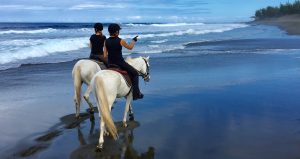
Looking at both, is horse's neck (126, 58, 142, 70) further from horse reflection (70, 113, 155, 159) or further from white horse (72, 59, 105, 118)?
horse reflection (70, 113, 155, 159)

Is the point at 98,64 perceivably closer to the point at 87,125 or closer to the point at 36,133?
the point at 87,125

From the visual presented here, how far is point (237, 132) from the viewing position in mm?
7641

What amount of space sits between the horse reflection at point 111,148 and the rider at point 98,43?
2090 millimetres

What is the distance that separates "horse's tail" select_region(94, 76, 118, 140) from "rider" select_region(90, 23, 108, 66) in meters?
2.38

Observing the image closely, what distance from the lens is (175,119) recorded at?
877 centimetres

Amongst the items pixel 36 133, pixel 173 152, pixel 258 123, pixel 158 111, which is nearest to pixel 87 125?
pixel 36 133

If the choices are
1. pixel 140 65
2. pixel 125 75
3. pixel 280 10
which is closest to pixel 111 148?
pixel 125 75

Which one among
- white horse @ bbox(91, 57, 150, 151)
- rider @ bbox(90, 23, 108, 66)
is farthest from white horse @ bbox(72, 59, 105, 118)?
white horse @ bbox(91, 57, 150, 151)

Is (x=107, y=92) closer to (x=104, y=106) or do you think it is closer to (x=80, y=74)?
(x=104, y=106)

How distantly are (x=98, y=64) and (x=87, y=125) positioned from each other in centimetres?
152

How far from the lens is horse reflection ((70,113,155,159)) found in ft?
22.0

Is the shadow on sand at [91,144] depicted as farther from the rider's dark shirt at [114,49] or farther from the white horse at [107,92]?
the rider's dark shirt at [114,49]

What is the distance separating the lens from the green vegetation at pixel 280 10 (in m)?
124

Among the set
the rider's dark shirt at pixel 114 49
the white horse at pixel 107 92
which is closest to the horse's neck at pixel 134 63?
the rider's dark shirt at pixel 114 49
